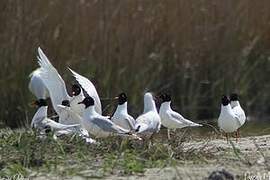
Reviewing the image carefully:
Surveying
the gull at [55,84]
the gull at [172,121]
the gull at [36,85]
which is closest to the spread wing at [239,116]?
the gull at [172,121]

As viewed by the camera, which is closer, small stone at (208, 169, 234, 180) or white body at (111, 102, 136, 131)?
small stone at (208, 169, 234, 180)

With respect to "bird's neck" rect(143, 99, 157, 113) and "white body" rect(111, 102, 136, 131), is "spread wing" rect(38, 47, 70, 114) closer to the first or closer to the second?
"bird's neck" rect(143, 99, 157, 113)

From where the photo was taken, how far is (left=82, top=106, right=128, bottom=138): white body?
8375mm

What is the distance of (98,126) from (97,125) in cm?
2

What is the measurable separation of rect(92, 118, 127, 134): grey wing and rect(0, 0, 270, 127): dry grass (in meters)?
4.57

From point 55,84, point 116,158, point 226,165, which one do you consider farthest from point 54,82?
point 226,165

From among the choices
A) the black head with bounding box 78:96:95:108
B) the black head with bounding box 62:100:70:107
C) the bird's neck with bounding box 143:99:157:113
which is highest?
the black head with bounding box 78:96:95:108

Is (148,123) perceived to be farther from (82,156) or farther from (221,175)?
(221,175)

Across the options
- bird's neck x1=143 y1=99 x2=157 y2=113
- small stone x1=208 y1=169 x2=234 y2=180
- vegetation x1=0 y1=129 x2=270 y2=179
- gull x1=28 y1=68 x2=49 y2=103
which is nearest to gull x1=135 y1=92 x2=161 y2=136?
bird's neck x1=143 y1=99 x2=157 y2=113

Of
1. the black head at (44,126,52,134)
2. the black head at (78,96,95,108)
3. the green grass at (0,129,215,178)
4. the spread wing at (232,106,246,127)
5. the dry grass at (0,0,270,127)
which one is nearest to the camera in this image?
the green grass at (0,129,215,178)

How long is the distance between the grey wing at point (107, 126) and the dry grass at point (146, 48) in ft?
15.0

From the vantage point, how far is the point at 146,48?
14133 mm

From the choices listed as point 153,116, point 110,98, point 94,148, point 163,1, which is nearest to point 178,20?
point 163,1

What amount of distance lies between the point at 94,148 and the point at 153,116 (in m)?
1.75
